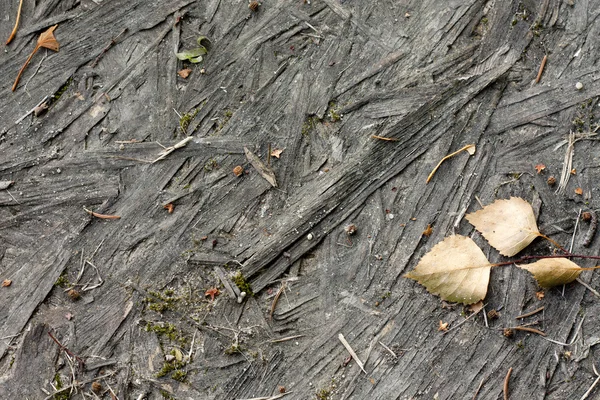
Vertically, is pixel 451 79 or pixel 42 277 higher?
pixel 451 79

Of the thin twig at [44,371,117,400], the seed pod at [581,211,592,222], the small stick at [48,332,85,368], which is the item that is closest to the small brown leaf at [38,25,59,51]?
the small stick at [48,332,85,368]

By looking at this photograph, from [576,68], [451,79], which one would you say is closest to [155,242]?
[451,79]

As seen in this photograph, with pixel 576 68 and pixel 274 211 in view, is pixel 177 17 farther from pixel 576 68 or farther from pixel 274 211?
pixel 576 68

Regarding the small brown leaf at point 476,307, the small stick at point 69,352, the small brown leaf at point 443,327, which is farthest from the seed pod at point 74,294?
the small brown leaf at point 476,307

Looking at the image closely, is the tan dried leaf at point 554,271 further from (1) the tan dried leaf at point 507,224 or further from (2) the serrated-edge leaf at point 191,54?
(2) the serrated-edge leaf at point 191,54

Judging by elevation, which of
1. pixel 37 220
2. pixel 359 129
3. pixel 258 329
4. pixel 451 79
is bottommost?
pixel 258 329

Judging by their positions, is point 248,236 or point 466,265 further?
point 248,236

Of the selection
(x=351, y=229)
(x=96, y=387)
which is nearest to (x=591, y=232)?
(x=351, y=229)
